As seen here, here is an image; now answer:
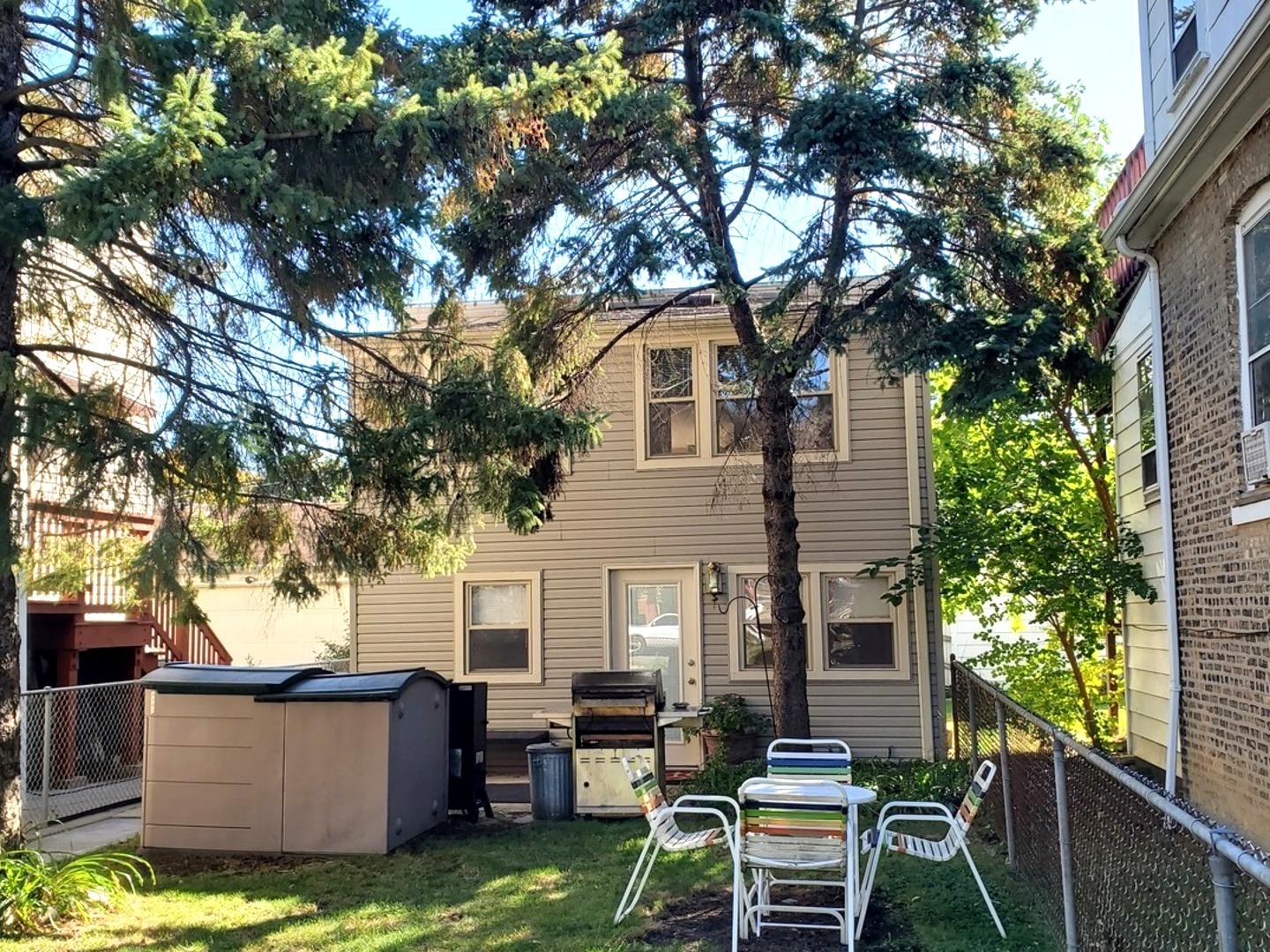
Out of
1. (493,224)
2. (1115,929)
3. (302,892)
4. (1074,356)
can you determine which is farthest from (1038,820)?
(493,224)

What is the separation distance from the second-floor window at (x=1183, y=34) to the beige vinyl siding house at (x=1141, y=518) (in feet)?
6.74

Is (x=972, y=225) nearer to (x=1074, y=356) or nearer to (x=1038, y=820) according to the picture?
(x=1074, y=356)

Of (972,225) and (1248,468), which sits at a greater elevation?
(972,225)

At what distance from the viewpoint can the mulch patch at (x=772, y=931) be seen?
18.0 feet

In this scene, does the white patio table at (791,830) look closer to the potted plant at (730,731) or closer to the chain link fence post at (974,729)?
the chain link fence post at (974,729)

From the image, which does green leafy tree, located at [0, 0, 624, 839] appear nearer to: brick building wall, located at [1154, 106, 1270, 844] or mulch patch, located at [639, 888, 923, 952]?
mulch patch, located at [639, 888, 923, 952]

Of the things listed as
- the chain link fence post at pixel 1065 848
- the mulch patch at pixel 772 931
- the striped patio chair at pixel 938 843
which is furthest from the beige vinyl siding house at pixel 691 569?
the chain link fence post at pixel 1065 848

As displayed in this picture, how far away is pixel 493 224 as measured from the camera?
29.8ft

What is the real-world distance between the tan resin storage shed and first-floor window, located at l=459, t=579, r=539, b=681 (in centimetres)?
374

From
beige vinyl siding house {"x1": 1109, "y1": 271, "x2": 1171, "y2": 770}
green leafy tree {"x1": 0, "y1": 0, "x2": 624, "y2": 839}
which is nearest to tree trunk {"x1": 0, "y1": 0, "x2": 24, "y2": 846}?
green leafy tree {"x1": 0, "y1": 0, "x2": 624, "y2": 839}

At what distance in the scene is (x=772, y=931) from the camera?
19.1 ft

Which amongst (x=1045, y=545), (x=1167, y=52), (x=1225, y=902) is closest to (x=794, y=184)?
(x=1167, y=52)

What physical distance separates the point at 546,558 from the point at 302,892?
18.9ft

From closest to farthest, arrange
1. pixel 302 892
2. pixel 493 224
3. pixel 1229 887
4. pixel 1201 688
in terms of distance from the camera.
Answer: pixel 1229 887 → pixel 302 892 → pixel 1201 688 → pixel 493 224
